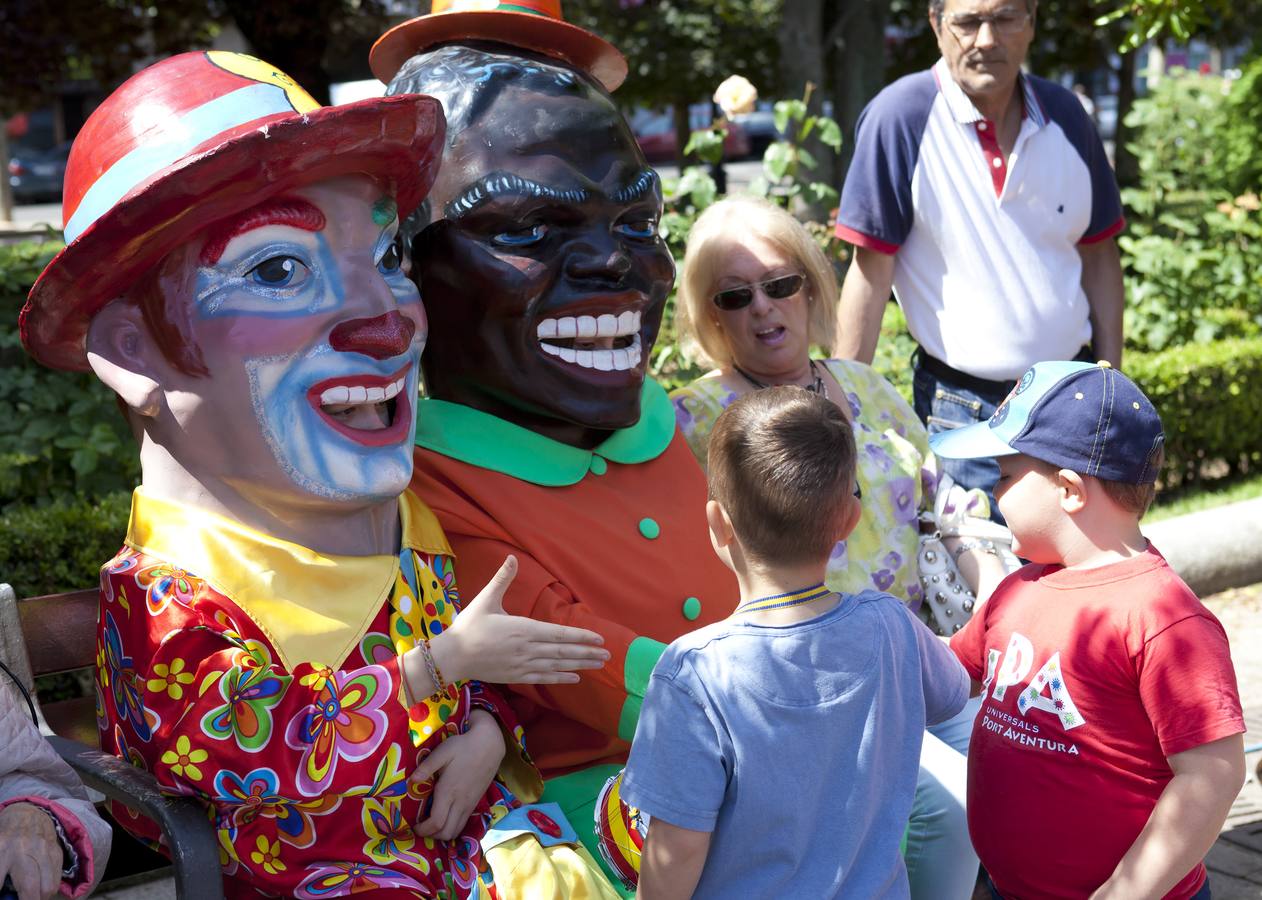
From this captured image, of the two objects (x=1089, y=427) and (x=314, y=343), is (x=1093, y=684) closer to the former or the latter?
(x=1089, y=427)

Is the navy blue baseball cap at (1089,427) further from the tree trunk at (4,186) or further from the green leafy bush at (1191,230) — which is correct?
the tree trunk at (4,186)

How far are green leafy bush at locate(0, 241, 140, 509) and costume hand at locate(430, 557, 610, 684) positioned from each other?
3.41m

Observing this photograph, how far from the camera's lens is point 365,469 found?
236 cm

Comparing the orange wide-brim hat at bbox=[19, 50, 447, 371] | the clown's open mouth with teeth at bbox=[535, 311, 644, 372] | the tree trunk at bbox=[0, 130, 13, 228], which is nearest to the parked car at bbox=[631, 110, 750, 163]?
the tree trunk at bbox=[0, 130, 13, 228]

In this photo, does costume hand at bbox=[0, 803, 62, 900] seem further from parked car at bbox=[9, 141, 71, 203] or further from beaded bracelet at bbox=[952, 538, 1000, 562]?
parked car at bbox=[9, 141, 71, 203]

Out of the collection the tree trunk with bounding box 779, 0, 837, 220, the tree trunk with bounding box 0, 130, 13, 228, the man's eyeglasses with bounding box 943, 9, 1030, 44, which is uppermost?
the man's eyeglasses with bounding box 943, 9, 1030, 44

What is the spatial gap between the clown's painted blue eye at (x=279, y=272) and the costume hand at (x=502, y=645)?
56 centimetres

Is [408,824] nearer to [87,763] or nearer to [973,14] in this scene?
[87,763]

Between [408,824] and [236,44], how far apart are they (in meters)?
13.6

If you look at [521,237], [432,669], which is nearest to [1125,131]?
[521,237]

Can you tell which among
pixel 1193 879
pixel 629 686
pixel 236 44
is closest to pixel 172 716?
pixel 629 686

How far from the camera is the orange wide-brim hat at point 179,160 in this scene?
7.07 feet

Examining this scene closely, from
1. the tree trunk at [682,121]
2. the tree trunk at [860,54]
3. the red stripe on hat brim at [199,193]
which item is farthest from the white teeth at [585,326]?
the tree trunk at [682,121]

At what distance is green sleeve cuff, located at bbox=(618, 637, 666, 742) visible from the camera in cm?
253
